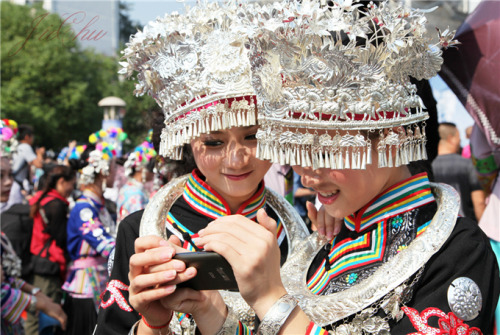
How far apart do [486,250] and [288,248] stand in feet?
2.79

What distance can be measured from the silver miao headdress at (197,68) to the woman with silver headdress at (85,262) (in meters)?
2.91

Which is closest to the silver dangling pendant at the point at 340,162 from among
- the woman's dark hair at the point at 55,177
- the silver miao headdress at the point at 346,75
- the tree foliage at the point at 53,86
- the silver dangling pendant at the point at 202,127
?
the silver miao headdress at the point at 346,75

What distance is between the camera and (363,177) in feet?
5.01

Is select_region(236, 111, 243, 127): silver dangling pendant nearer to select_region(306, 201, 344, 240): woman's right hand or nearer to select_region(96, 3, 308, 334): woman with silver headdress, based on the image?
select_region(96, 3, 308, 334): woman with silver headdress

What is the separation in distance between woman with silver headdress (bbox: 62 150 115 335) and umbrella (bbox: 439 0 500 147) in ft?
10.3

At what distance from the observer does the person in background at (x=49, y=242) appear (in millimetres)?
4992

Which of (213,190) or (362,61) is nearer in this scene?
(362,61)

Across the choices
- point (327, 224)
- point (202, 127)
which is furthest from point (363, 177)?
point (202, 127)

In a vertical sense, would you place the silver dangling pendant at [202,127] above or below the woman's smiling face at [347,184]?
above

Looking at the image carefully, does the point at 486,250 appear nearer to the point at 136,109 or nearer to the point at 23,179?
A: the point at 23,179

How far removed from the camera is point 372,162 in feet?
4.96

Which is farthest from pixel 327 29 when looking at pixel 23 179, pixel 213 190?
pixel 23 179

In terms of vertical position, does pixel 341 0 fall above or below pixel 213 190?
above

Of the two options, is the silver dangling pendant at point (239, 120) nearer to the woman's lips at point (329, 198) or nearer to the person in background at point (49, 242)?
the woman's lips at point (329, 198)
